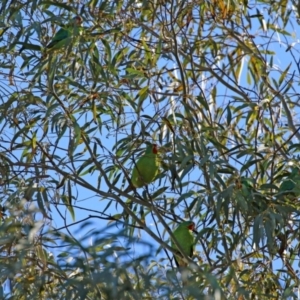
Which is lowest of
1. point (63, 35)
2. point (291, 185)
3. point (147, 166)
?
point (291, 185)

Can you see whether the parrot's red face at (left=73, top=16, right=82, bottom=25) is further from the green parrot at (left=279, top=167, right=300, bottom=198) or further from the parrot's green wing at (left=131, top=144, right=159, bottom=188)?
the green parrot at (left=279, top=167, right=300, bottom=198)

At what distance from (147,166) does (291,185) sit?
56 centimetres

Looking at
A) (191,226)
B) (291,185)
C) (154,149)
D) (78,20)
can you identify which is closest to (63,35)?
(78,20)

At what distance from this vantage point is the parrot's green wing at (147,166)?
423 cm

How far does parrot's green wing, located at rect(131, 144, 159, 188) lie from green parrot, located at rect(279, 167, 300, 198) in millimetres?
501

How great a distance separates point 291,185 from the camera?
161 inches

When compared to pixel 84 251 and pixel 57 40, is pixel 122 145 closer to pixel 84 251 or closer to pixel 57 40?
pixel 57 40

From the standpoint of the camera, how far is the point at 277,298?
13.7ft

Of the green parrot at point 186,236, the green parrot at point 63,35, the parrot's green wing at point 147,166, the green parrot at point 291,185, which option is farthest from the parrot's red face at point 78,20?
the green parrot at point 291,185

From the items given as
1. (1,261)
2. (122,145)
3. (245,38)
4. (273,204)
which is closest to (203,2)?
(245,38)

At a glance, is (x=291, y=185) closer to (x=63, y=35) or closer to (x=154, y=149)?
(x=154, y=149)

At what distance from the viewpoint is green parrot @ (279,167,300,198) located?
400cm

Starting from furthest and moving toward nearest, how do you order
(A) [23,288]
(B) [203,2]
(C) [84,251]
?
1. (B) [203,2]
2. (A) [23,288]
3. (C) [84,251]

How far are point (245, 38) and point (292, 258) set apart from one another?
109 centimetres
